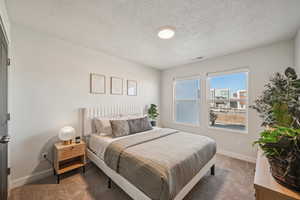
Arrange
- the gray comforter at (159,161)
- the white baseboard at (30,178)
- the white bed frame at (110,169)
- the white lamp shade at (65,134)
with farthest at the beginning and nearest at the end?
the white lamp shade at (65,134) → the white baseboard at (30,178) → the white bed frame at (110,169) → the gray comforter at (159,161)

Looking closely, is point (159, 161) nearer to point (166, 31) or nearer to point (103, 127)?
point (103, 127)

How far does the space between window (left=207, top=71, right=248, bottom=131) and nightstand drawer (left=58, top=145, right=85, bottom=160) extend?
326 centimetres

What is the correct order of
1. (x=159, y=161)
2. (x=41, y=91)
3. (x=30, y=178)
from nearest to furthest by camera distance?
1. (x=159, y=161)
2. (x=30, y=178)
3. (x=41, y=91)

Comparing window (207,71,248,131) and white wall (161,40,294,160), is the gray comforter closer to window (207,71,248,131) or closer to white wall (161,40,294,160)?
white wall (161,40,294,160)

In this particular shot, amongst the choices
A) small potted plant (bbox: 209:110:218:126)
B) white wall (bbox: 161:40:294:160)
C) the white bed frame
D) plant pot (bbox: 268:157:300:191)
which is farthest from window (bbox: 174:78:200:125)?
plant pot (bbox: 268:157:300:191)

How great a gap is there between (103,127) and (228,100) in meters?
3.22

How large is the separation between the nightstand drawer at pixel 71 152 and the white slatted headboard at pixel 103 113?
0.44 m

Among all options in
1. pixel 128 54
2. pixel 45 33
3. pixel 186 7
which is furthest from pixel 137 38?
pixel 45 33

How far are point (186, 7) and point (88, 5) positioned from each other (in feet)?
4.15

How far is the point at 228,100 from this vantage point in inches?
128

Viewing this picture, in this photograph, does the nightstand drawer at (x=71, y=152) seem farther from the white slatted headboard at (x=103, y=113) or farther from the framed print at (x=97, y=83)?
the framed print at (x=97, y=83)

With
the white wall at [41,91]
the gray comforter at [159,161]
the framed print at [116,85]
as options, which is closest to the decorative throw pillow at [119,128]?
the gray comforter at [159,161]

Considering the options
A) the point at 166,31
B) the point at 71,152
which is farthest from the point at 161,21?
the point at 71,152

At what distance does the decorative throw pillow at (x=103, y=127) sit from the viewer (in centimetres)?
256
